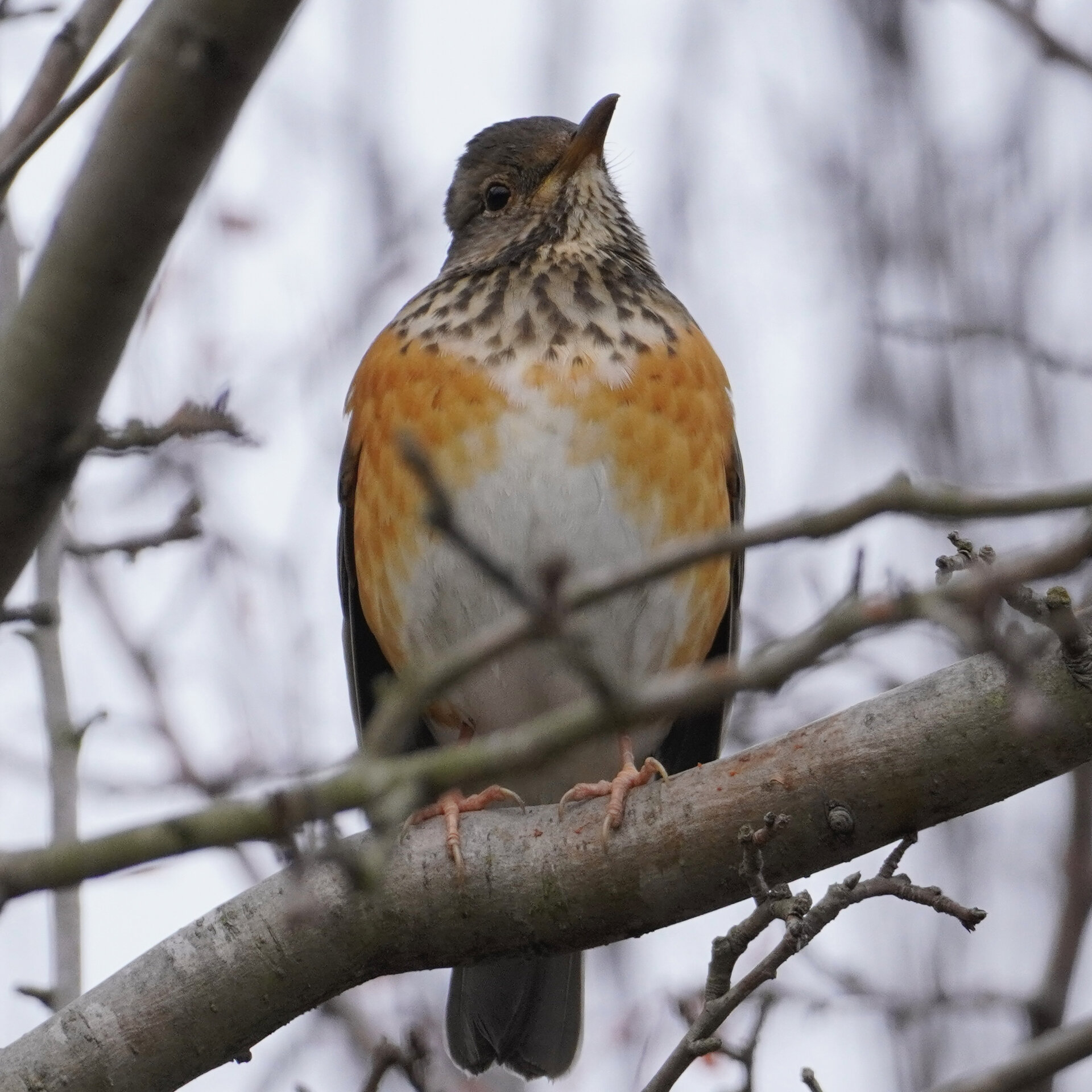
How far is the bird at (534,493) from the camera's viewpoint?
5.68 metres

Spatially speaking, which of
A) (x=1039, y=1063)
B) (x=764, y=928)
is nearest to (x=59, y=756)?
(x=764, y=928)

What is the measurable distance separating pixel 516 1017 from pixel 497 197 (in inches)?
142

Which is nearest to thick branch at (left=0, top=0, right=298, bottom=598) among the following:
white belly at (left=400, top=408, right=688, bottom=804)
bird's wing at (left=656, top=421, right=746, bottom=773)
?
white belly at (left=400, top=408, right=688, bottom=804)

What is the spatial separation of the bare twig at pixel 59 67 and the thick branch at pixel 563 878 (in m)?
2.02

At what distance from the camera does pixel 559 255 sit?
666cm

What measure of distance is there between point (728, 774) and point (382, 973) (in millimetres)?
1100

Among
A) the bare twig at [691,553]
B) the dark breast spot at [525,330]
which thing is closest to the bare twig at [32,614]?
the bare twig at [691,553]

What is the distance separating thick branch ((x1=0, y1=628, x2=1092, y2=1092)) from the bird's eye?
3.55 m

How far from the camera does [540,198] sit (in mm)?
7012

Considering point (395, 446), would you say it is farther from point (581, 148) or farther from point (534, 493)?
point (581, 148)

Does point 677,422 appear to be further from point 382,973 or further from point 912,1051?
point 912,1051

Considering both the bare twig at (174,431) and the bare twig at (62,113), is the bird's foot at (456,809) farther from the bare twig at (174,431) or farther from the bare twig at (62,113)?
the bare twig at (62,113)

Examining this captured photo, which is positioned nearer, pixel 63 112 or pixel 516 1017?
pixel 63 112

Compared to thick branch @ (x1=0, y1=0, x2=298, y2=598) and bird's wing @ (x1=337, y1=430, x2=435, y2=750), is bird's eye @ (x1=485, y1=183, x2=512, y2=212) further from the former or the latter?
thick branch @ (x1=0, y1=0, x2=298, y2=598)
